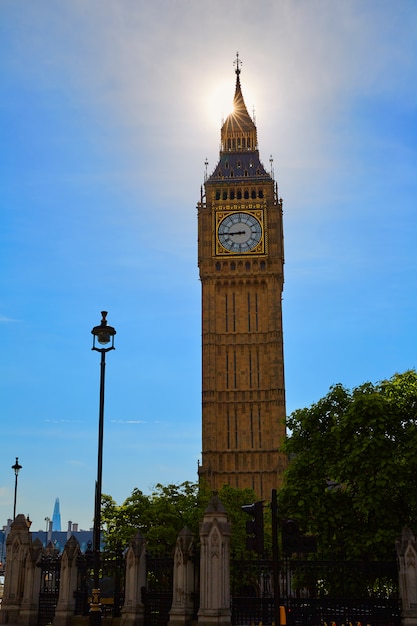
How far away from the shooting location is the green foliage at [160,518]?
45.1 m

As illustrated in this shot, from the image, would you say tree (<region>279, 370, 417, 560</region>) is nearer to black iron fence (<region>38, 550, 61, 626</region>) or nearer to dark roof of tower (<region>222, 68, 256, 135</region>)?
black iron fence (<region>38, 550, 61, 626</region>)

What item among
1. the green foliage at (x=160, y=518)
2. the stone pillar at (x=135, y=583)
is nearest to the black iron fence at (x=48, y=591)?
the stone pillar at (x=135, y=583)

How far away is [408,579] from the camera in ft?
68.6

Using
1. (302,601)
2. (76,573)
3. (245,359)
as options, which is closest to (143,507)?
(76,573)

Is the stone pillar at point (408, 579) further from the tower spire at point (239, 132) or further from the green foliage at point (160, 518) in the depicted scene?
the tower spire at point (239, 132)

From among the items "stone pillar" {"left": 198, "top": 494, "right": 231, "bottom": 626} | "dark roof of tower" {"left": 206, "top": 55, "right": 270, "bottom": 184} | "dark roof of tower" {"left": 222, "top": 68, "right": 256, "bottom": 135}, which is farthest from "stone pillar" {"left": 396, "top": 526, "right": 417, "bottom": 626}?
"dark roof of tower" {"left": 222, "top": 68, "right": 256, "bottom": 135}

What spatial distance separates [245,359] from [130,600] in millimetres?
58786

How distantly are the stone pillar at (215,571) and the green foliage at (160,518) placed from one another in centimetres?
2298

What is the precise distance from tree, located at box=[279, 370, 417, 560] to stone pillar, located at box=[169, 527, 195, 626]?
284 inches

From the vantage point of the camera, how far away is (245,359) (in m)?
80.7

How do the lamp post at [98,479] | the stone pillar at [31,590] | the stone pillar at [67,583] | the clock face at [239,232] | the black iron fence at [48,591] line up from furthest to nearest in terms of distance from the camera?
the clock face at [239,232] → the stone pillar at [31,590] → the black iron fence at [48,591] → the stone pillar at [67,583] → the lamp post at [98,479]

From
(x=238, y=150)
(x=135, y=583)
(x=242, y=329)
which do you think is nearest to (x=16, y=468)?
(x=135, y=583)

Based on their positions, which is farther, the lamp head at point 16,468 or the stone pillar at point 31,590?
the lamp head at point 16,468

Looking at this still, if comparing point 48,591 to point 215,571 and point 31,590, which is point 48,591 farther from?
point 215,571
